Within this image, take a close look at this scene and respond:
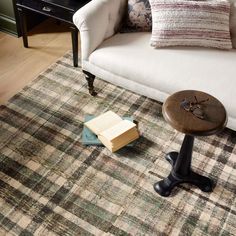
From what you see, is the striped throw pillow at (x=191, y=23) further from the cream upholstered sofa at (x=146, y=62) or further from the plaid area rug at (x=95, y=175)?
the plaid area rug at (x=95, y=175)

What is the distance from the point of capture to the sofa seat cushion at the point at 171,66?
1712 millimetres

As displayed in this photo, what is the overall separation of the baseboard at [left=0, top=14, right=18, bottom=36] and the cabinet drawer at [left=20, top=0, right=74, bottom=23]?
0.40 metres

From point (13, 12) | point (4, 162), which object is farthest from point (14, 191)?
point (13, 12)

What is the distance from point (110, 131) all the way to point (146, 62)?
42 cm

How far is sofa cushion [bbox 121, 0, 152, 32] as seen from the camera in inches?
77.6

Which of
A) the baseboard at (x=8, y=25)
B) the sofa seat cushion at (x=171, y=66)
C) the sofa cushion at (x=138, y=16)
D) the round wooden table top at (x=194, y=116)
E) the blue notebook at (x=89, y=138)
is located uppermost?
the sofa cushion at (x=138, y=16)

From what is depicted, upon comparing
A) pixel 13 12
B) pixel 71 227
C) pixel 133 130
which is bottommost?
pixel 71 227

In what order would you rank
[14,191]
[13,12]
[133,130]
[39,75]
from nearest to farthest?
1. [14,191]
2. [133,130]
3. [39,75]
4. [13,12]

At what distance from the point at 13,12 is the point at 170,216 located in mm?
1880

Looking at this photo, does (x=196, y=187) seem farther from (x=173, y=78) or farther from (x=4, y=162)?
(x=4, y=162)

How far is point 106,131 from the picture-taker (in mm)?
1832

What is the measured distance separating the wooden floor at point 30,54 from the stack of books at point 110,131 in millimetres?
619

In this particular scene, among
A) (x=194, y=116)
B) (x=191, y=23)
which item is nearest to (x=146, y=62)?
(x=191, y=23)

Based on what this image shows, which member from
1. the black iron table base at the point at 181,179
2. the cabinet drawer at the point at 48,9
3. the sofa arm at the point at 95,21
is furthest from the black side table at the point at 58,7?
the black iron table base at the point at 181,179
